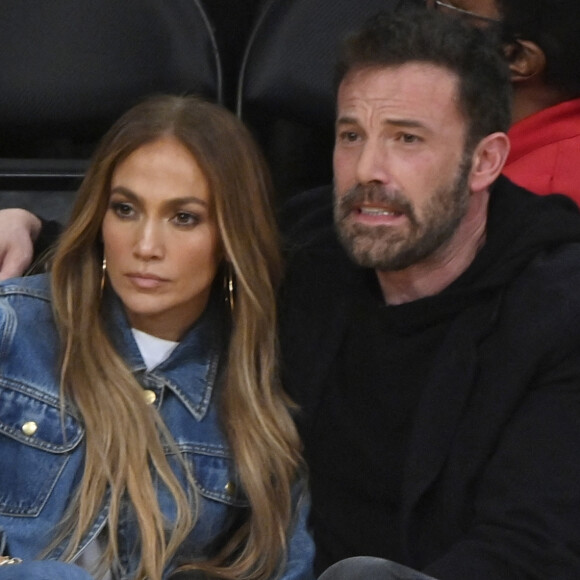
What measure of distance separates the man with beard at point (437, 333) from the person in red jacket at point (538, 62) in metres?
0.18

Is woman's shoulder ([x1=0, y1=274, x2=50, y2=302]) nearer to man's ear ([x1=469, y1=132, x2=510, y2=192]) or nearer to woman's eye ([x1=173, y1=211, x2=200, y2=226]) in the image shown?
woman's eye ([x1=173, y1=211, x2=200, y2=226])

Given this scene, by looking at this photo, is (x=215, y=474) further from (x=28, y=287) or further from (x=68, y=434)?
(x=28, y=287)

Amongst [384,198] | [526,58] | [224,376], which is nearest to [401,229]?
[384,198]

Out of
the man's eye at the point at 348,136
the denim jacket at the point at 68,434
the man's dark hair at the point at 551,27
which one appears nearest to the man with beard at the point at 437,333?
the man's eye at the point at 348,136

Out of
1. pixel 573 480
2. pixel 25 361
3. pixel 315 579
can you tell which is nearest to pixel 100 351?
pixel 25 361

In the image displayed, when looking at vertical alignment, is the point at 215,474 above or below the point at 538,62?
below

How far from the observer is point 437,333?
1486 mm

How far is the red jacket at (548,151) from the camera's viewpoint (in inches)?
65.4

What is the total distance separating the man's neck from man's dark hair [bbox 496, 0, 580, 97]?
29 centimetres

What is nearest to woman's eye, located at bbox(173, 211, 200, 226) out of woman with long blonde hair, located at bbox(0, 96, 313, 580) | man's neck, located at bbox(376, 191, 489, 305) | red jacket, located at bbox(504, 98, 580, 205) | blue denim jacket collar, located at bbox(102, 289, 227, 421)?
woman with long blonde hair, located at bbox(0, 96, 313, 580)

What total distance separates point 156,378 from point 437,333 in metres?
0.33

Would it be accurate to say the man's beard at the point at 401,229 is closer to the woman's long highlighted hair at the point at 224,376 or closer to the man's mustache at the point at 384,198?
the man's mustache at the point at 384,198

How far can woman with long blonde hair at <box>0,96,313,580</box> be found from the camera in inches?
57.8

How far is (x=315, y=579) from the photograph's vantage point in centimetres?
154
